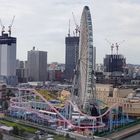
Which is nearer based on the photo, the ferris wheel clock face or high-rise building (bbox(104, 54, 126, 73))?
the ferris wheel clock face

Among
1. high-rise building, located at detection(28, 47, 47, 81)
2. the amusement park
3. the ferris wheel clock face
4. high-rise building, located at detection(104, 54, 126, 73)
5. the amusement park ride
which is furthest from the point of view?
high-rise building, located at detection(104, 54, 126, 73)

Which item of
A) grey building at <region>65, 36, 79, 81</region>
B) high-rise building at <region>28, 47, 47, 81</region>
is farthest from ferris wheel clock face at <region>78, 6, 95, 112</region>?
high-rise building at <region>28, 47, 47, 81</region>

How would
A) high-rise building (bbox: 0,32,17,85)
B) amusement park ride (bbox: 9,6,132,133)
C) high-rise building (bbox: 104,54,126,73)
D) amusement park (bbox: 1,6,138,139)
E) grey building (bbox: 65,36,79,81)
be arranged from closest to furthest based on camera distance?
1. amusement park (bbox: 1,6,138,139)
2. amusement park ride (bbox: 9,6,132,133)
3. high-rise building (bbox: 0,32,17,85)
4. grey building (bbox: 65,36,79,81)
5. high-rise building (bbox: 104,54,126,73)

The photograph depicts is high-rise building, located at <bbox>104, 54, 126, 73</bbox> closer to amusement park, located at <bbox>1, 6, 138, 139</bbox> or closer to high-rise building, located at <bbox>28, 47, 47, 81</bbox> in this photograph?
high-rise building, located at <bbox>28, 47, 47, 81</bbox>

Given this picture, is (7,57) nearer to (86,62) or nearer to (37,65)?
(37,65)

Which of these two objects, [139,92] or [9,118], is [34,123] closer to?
[9,118]

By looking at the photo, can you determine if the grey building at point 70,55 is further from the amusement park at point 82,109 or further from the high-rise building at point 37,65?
the amusement park at point 82,109

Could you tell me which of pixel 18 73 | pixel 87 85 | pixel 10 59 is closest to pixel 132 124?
pixel 87 85
